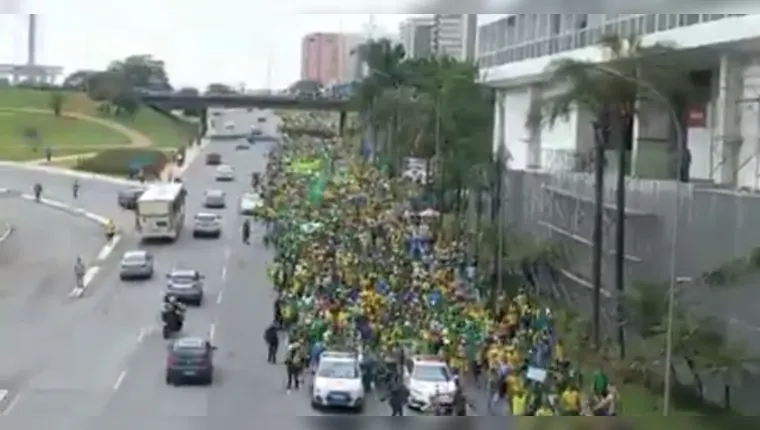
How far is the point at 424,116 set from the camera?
364 inches

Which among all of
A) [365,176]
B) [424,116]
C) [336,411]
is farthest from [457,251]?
[336,411]

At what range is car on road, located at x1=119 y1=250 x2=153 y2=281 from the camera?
519cm

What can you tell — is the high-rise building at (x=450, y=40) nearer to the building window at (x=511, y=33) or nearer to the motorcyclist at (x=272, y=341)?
the building window at (x=511, y=33)

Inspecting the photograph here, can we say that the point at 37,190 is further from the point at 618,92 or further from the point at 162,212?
the point at 618,92

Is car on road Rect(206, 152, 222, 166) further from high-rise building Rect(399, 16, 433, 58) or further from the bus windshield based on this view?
high-rise building Rect(399, 16, 433, 58)

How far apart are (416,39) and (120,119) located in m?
5.55

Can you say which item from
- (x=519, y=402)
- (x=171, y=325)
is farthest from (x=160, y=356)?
(x=519, y=402)

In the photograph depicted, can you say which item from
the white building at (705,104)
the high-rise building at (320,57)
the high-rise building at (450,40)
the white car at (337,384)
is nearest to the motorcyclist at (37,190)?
the high-rise building at (320,57)

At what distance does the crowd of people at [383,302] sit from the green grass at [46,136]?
0.83m

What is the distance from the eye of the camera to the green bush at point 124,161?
5.21m

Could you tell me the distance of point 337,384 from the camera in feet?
15.8

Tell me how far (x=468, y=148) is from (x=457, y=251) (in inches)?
59.4

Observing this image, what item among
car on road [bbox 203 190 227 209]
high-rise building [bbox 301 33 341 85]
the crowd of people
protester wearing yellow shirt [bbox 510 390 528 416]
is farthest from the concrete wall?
car on road [bbox 203 190 227 209]
